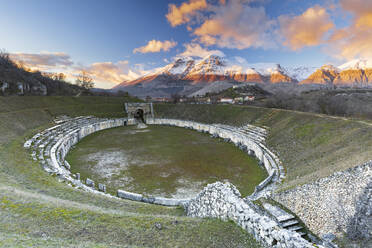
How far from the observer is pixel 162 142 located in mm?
30766

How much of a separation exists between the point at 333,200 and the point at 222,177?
9.44 meters

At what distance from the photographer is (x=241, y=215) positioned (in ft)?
23.4

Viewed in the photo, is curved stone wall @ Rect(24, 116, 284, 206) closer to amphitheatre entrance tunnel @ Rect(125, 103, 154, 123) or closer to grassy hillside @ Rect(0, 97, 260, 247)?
grassy hillside @ Rect(0, 97, 260, 247)

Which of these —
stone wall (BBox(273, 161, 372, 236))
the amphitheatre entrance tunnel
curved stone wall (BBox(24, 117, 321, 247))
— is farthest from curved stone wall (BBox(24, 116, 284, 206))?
the amphitheatre entrance tunnel

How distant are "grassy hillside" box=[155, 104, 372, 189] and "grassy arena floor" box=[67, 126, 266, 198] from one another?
3578 millimetres

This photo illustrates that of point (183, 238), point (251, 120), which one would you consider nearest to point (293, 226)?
point (183, 238)

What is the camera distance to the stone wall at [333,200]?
29.8 feet

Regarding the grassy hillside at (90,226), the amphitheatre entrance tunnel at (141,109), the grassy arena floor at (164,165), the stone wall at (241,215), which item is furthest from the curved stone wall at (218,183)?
the amphitheatre entrance tunnel at (141,109)

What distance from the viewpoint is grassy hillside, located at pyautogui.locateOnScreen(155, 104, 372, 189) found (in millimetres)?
13192

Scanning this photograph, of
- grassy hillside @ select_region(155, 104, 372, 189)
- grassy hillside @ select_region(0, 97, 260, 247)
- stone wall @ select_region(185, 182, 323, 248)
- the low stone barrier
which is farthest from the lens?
the low stone barrier

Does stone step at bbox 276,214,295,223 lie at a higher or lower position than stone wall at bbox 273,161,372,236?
lower

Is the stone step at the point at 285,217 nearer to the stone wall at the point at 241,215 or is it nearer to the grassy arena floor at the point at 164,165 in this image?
the stone wall at the point at 241,215

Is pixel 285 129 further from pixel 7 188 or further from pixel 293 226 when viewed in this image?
pixel 7 188

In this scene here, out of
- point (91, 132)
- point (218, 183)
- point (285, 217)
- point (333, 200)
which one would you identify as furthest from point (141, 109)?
point (333, 200)
